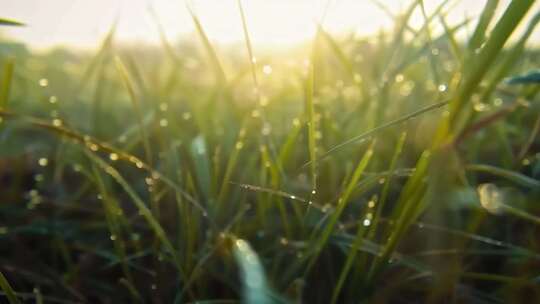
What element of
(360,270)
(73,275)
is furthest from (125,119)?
(360,270)

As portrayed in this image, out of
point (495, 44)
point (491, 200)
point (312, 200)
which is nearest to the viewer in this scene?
point (495, 44)

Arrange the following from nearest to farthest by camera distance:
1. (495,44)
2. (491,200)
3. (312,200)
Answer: (495,44), (491,200), (312,200)

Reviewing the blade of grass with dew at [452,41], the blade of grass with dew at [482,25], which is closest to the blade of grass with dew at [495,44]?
the blade of grass with dew at [482,25]

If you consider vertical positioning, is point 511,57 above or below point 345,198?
above

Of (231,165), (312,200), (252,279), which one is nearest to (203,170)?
(231,165)

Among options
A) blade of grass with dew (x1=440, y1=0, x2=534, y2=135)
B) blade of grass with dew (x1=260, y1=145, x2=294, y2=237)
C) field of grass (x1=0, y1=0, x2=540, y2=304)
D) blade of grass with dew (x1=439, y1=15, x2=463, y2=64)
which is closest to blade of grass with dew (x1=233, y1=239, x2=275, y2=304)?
field of grass (x1=0, y1=0, x2=540, y2=304)

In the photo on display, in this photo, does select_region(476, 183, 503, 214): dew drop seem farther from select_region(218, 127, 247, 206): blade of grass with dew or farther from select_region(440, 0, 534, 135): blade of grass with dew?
select_region(218, 127, 247, 206): blade of grass with dew

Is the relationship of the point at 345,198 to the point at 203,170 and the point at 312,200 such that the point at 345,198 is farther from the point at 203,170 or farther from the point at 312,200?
the point at 203,170

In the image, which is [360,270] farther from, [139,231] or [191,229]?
[139,231]

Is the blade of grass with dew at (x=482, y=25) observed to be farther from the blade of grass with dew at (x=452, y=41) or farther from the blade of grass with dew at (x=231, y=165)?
the blade of grass with dew at (x=231, y=165)
